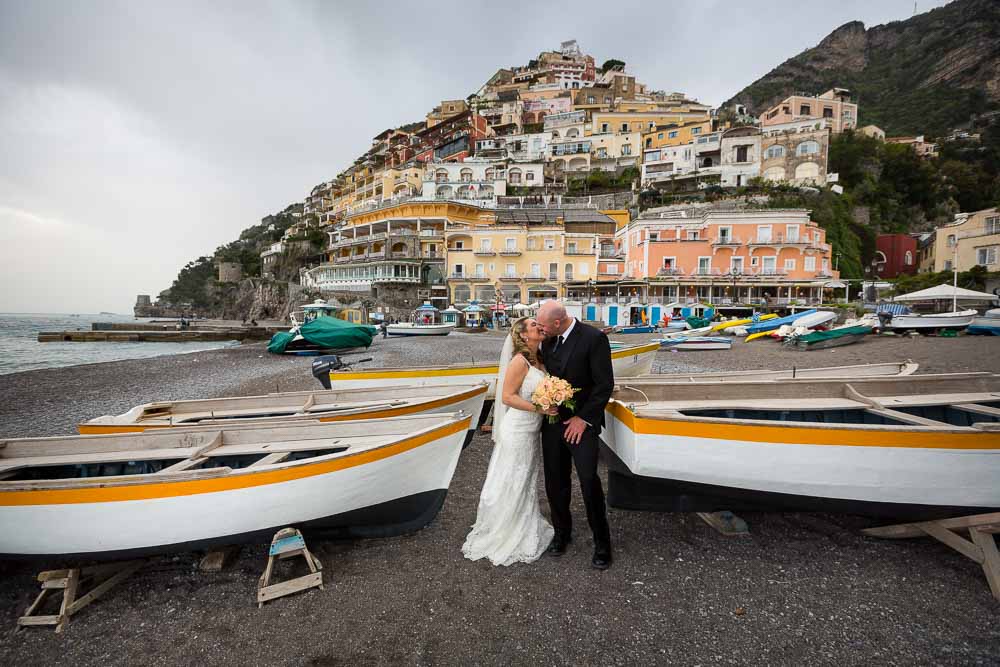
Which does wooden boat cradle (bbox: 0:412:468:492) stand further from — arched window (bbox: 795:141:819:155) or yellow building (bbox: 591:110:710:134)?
yellow building (bbox: 591:110:710:134)

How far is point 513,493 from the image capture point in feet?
11.3

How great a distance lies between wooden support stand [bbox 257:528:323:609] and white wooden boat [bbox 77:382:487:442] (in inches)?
65.1

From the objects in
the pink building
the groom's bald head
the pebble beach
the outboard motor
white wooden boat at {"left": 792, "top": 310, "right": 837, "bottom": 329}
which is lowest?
the pebble beach

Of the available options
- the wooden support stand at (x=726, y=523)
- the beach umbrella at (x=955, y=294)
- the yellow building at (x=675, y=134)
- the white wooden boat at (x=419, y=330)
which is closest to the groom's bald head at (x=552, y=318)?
the wooden support stand at (x=726, y=523)

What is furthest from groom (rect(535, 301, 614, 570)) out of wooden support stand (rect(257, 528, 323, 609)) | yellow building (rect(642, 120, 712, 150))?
yellow building (rect(642, 120, 712, 150))

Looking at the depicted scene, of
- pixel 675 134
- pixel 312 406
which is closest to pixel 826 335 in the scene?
pixel 312 406

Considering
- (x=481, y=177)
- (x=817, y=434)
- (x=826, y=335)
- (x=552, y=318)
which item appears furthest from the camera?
(x=481, y=177)

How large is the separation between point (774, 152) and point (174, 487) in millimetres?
59328

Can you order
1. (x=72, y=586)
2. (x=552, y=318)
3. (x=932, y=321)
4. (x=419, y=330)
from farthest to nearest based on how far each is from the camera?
1. (x=419, y=330)
2. (x=932, y=321)
3. (x=552, y=318)
4. (x=72, y=586)

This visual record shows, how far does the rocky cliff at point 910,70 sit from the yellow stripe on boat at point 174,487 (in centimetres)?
9699

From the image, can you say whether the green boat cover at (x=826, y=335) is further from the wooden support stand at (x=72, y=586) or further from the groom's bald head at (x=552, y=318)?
the wooden support stand at (x=72, y=586)

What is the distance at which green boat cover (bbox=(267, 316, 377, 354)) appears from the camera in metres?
20.3

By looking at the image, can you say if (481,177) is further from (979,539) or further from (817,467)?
(979,539)

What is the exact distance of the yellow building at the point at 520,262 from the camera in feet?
133
